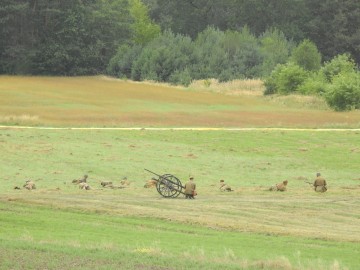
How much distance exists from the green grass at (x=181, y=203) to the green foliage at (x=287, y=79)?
30249mm

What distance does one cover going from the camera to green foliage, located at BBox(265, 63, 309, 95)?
95.8 metres

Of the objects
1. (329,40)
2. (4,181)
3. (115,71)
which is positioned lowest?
(4,181)

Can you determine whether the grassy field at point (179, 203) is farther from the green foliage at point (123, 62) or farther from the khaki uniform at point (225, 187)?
the green foliage at point (123, 62)

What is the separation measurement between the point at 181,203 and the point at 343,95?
159ft

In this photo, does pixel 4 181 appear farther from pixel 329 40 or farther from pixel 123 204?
pixel 329 40

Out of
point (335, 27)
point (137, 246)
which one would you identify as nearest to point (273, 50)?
point (335, 27)

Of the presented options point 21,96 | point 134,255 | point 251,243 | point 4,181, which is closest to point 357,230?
point 251,243

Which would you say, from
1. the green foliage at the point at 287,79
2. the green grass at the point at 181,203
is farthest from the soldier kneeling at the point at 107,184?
the green foliage at the point at 287,79

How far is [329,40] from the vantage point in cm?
14812

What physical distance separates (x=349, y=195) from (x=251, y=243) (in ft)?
50.9

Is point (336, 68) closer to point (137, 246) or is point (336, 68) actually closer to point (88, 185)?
point (88, 185)

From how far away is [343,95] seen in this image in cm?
8219

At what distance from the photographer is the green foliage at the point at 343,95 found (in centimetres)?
8190

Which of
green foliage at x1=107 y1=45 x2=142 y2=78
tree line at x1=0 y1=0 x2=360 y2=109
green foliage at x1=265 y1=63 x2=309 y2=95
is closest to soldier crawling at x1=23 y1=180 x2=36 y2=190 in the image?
green foliage at x1=265 y1=63 x2=309 y2=95
